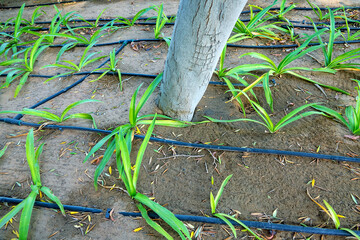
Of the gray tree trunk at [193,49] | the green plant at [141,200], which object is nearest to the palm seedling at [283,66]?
the gray tree trunk at [193,49]

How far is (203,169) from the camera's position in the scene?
1.23 m

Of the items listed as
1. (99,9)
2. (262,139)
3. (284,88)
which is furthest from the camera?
(99,9)

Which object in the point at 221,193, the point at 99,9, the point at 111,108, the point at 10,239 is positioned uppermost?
the point at 99,9

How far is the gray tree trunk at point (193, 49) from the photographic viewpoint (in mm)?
952

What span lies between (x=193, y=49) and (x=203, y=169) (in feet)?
1.94

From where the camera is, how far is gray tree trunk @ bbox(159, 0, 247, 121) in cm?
95

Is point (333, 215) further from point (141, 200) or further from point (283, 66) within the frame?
point (283, 66)

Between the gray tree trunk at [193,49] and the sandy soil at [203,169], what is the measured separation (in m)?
0.18

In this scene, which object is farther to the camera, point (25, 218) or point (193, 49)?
point (193, 49)

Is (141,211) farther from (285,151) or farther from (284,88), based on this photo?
(284,88)

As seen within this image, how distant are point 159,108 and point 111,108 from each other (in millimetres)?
317

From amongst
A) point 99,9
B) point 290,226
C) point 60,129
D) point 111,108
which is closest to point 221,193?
point 290,226

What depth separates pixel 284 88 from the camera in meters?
1.62

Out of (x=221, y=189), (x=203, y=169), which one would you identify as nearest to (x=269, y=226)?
(x=221, y=189)
